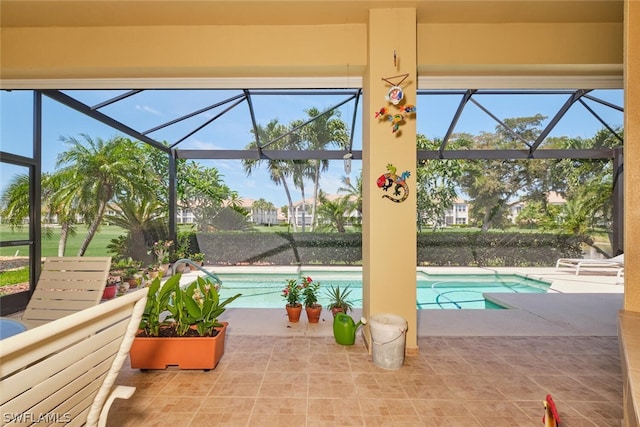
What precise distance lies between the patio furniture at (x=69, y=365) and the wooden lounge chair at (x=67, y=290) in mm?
1326

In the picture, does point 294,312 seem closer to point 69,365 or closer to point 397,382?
point 397,382

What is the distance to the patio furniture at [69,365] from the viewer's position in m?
0.54

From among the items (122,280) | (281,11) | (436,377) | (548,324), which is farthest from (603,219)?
(122,280)

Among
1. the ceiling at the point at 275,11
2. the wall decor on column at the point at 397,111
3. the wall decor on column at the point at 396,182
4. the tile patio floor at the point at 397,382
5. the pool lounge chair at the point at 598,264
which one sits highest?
the ceiling at the point at 275,11

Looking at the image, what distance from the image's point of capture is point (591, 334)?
268 centimetres

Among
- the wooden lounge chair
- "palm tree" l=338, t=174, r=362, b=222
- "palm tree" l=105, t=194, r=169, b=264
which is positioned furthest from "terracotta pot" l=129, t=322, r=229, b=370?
"palm tree" l=338, t=174, r=362, b=222

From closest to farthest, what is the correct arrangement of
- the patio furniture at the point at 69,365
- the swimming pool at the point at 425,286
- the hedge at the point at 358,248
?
the patio furniture at the point at 69,365, the swimming pool at the point at 425,286, the hedge at the point at 358,248

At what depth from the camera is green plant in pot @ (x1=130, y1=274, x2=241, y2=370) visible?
197 cm

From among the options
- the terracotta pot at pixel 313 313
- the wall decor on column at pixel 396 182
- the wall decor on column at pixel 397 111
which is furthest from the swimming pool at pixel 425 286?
the wall decor on column at pixel 397 111

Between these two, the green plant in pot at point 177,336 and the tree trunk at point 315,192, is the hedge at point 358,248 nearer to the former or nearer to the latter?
the tree trunk at point 315,192

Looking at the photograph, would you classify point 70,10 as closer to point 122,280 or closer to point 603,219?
point 122,280

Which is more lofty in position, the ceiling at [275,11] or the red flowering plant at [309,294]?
the ceiling at [275,11]

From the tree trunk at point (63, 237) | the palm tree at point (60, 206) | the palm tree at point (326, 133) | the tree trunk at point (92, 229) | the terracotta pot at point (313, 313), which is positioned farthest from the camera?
the palm tree at point (326, 133)

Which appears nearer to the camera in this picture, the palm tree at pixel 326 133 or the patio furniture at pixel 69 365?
the patio furniture at pixel 69 365
